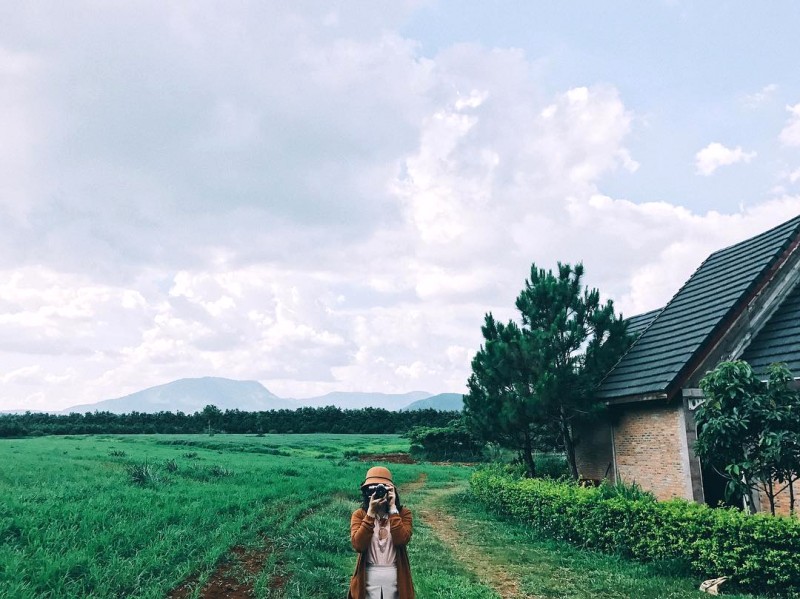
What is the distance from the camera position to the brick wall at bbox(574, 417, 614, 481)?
1465 centimetres

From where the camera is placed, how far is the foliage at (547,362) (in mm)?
14359

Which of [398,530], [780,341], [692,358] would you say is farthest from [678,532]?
[398,530]

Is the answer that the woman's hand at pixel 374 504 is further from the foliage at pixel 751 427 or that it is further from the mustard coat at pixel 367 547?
the foliage at pixel 751 427

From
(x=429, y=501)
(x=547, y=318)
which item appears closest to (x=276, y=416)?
(x=429, y=501)

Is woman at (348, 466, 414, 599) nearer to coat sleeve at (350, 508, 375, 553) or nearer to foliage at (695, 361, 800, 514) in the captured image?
coat sleeve at (350, 508, 375, 553)

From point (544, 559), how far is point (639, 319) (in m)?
11.6

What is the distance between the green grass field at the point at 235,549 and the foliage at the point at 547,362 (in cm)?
266

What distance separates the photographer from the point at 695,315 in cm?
1372

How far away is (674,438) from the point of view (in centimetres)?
1195

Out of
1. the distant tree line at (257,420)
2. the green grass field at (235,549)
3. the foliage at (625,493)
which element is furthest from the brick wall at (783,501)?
the distant tree line at (257,420)

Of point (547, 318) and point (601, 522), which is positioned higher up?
point (547, 318)

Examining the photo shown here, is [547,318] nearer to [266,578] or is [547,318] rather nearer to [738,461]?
[738,461]

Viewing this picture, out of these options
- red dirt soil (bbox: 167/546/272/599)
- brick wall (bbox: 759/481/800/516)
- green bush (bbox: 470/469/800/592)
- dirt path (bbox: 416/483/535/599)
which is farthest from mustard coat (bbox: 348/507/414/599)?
brick wall (bbox: 759/481/800/516)

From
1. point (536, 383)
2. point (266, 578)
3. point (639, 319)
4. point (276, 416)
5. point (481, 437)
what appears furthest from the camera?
point (276, 416)
